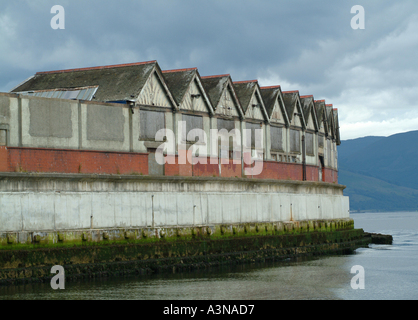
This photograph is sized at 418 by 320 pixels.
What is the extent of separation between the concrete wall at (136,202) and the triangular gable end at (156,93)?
4.70 meters

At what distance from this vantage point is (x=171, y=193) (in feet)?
126

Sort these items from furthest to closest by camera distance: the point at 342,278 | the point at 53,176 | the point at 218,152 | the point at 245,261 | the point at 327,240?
1. the point at 327,240
2. the point at 218,152
3. the point at 245,261
4. the point at 342,278
5. the point at 53,176

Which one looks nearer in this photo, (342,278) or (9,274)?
(9,274)

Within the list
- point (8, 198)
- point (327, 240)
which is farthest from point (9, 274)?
point (327, 240)

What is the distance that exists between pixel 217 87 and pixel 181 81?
3.82m

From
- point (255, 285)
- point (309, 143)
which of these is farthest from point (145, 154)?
point (309, 143)

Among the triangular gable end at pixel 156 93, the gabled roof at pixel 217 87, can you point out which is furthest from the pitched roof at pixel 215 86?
the triangular gable end at pixel 156 93

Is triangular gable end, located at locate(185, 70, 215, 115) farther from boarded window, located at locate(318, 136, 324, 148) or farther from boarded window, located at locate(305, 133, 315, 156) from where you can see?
boarded window, located at locate(318, 136, 324, 148)

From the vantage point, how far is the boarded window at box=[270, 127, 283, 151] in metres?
50.8

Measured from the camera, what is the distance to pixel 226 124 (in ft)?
150

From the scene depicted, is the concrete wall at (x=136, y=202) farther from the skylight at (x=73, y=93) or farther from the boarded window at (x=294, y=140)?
the skylight at (x=73, y=93)
